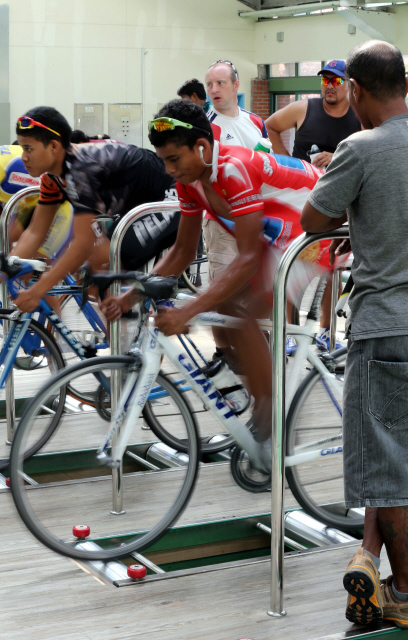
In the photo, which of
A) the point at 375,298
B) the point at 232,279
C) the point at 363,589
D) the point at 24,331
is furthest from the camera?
the point at 24,331

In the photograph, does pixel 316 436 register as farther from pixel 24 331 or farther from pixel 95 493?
pixel 24 331

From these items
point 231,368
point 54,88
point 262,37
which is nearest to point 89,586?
point 231,368

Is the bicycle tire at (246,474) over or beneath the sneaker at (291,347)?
beneath

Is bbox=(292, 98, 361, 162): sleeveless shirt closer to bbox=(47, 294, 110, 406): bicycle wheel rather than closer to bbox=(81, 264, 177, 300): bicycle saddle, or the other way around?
bbox=(47, 294, 110, 406): bicycle wheel

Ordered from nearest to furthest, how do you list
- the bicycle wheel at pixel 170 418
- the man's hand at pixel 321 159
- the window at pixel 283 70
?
the bicycle wheel at pixel 170 418
the man's hand at pixel 321 159
the window at pixel 283 70

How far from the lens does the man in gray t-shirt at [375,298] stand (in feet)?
6.59

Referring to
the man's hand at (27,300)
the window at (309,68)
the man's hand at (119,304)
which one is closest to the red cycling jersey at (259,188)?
the man's hand at (119,304)

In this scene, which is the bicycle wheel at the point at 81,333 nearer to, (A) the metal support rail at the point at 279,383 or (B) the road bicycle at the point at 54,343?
(B) the road bicycle at the point at 54,343

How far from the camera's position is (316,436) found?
3041 millimetres

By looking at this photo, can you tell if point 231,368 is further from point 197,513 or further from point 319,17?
point 319,17

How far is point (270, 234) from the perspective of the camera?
3082mm

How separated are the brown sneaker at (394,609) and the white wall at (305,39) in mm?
10777

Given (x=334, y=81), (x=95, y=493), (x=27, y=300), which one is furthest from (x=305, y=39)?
(x=95, y=493)

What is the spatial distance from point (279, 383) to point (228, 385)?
781 mm
